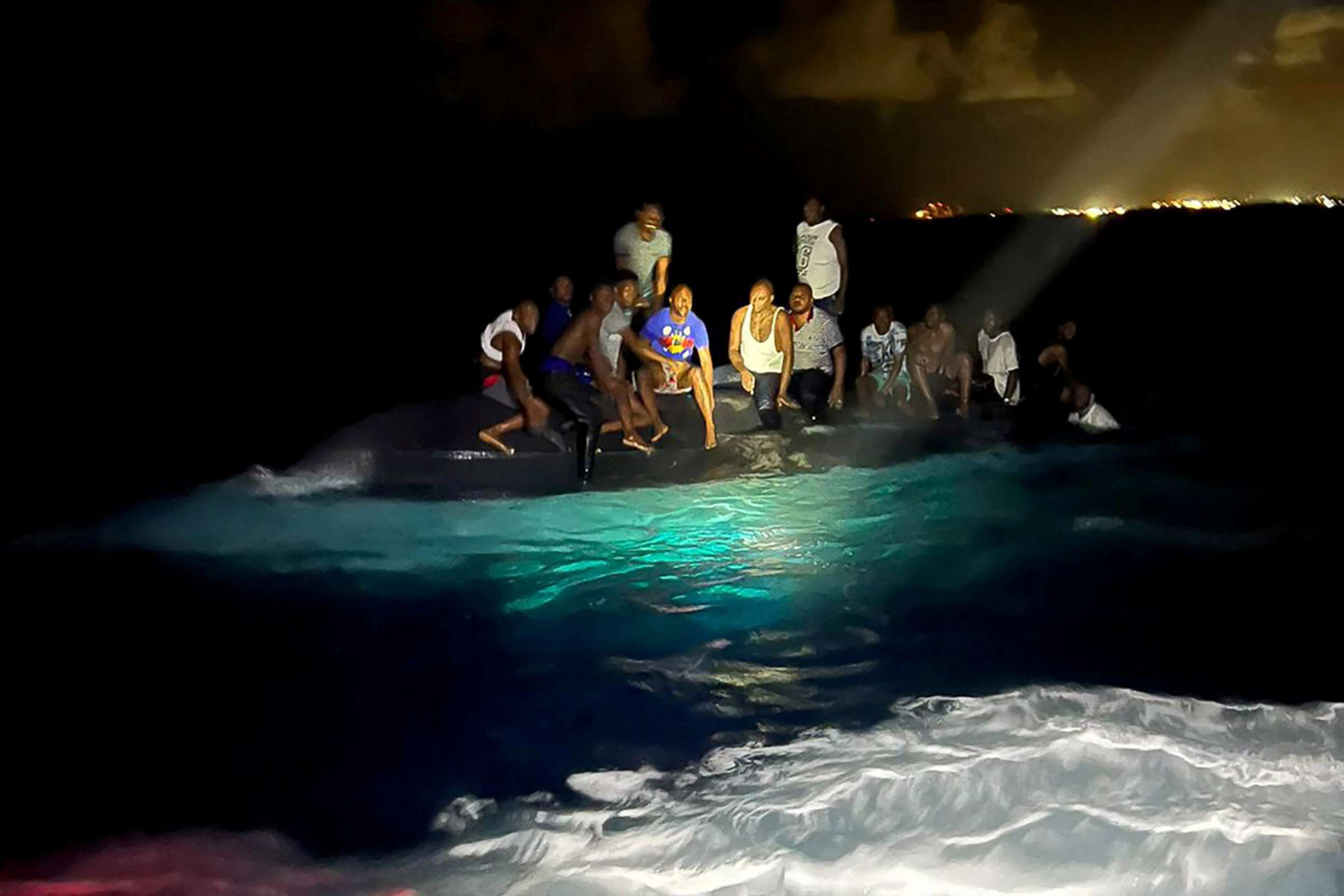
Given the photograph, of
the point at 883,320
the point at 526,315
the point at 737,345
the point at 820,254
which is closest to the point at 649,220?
the point at 737,345

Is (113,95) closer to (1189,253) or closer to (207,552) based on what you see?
(207,552)

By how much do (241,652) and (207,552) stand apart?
186cm

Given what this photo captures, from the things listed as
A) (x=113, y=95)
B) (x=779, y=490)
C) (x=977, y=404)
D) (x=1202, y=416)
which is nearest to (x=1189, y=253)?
(x=1202, y=416)

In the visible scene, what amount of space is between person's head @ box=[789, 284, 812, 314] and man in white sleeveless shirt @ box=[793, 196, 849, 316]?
0.76ft

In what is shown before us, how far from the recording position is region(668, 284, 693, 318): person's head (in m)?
8.71

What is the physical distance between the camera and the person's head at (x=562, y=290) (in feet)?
29.2

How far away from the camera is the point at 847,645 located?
19.5 ft

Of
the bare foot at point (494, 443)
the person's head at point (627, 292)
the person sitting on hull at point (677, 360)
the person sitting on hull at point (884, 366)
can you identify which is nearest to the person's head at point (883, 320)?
the person sitting on hull at point (884, 366)

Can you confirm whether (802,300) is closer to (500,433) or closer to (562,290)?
(562,290)

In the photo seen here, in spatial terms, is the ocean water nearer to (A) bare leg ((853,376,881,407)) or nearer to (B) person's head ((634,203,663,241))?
(A) bare leg ((853,376,881,407))

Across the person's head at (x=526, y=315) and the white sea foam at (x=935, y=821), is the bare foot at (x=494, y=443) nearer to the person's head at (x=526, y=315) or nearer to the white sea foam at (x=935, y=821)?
the person's head at (x=526, y=315)

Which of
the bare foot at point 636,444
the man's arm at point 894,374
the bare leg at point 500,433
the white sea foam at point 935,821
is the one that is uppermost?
the man's arm at point 894,374

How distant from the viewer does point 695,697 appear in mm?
5293

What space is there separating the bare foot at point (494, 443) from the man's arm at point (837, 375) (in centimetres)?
305
